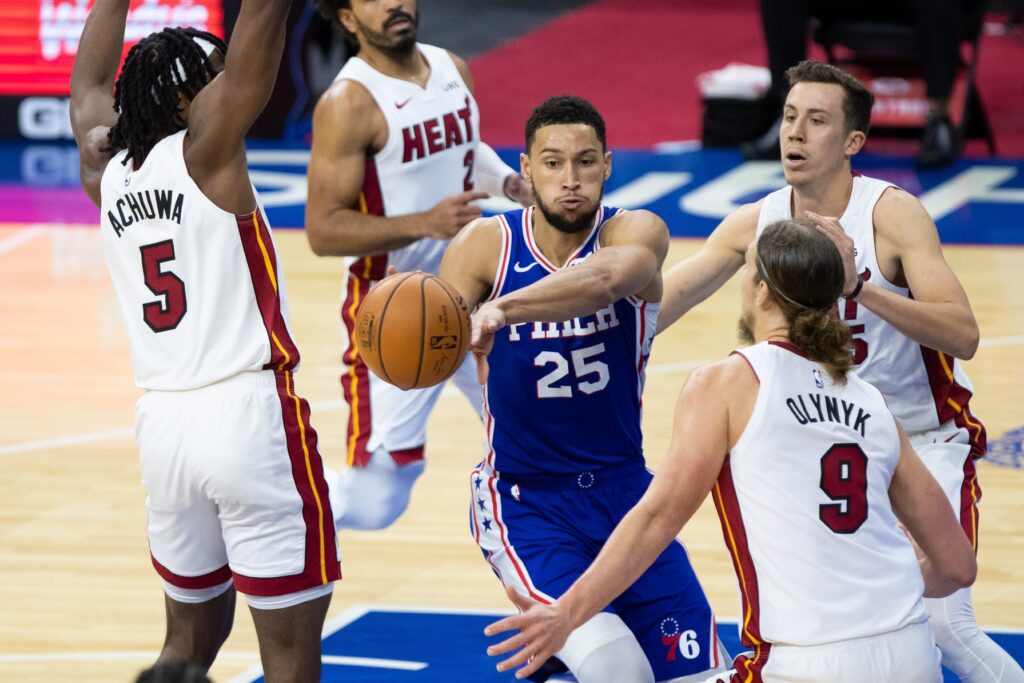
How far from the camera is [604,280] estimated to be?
4707 millimetres

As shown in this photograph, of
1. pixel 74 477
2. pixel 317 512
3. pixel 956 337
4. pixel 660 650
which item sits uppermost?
pixel 956 337

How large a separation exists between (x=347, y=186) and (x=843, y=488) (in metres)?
3.14

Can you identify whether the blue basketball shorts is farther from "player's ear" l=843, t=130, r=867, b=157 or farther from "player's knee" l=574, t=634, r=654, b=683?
"player's ear" l=843, t=130, r=867, b=157

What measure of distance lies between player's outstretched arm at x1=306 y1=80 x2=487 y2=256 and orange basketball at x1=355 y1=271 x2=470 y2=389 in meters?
1.47

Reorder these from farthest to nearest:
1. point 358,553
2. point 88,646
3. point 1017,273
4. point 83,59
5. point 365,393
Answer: point 1017,273, point 358,553, point 365,393, point 88,646, point 83,59

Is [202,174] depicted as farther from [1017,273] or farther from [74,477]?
[1017,273]

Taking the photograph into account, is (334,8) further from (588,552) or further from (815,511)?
(815,511)

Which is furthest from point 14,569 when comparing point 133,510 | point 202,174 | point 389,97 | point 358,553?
point 202,174

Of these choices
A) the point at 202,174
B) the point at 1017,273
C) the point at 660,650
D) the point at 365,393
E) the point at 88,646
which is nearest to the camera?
the point at 202,174

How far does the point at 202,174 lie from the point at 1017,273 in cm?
752

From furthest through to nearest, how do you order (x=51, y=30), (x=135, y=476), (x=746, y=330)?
(x=51, y=30) < (x=135, y=476) < (x=746, y=330)

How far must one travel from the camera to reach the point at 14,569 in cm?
680

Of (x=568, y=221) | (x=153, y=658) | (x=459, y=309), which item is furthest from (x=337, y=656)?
(x=568, y=221)

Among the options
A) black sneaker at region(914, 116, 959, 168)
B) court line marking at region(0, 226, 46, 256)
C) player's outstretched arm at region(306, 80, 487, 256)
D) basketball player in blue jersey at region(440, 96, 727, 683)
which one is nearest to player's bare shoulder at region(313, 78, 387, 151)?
player's outstretched arm at region(306, 80, 487, 256)
